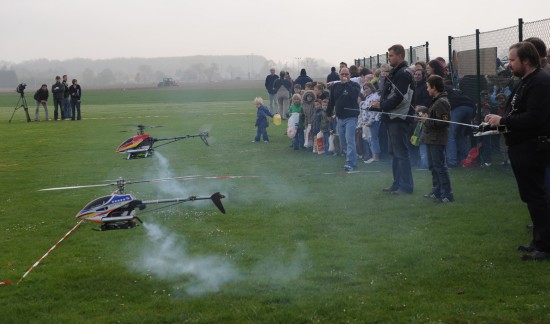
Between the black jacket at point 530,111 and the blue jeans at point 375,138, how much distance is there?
332 inches

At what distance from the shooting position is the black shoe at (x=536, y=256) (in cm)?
723

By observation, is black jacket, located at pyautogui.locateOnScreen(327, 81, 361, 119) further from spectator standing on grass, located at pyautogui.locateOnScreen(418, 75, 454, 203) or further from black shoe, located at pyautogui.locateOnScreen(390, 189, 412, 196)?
spectator standing on grass, located at pyautogui.locateOnScreen(418, 75, 454, 203)

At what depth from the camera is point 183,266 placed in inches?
301

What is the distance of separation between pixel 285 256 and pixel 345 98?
6.88m

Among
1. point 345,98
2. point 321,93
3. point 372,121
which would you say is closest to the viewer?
point 345,98

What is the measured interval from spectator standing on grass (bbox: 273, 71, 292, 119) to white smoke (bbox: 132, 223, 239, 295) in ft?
70.3

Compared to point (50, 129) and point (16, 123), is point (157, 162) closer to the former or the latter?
point (50, 129)

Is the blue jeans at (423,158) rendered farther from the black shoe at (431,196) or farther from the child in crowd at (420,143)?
the black shoe at (431,196)

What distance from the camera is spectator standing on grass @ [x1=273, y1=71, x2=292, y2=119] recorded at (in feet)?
97.9

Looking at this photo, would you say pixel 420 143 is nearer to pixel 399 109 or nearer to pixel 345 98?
pixel 345 98

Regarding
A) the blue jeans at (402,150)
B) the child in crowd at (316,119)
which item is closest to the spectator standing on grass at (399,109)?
the blue jeans at (402,150)

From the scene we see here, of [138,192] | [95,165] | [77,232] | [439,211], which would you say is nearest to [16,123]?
[95,165]

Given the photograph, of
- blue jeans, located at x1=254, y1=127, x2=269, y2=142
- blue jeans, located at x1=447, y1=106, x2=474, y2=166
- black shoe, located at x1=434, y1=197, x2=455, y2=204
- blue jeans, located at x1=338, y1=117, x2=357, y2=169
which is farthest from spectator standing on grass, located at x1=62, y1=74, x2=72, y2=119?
black shoe, located at x1=434, y1=197, x2=455, y2=204

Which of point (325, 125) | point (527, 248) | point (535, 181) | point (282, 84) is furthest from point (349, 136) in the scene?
point (282, 84)
